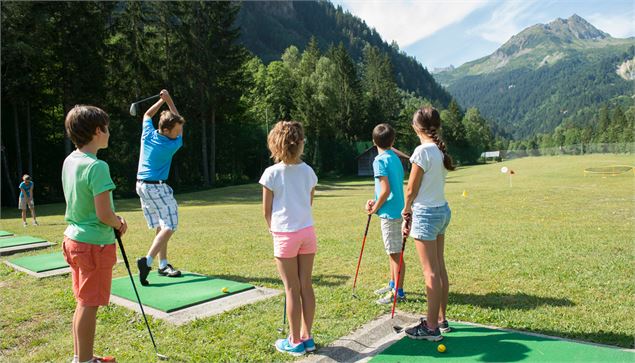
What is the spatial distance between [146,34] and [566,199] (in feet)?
101

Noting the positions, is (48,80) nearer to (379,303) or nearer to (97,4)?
(97,4)

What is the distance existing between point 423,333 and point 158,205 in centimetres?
375

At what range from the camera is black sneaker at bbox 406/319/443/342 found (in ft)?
13.3

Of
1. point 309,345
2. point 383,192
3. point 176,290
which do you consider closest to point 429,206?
point 383,192

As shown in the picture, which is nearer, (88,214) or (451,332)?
(88,214)

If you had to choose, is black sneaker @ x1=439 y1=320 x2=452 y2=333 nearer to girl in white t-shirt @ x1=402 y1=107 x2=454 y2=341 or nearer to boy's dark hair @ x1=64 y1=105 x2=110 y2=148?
girl in white t-shirt @ x1=402 y1=107 x2=454 y2=341

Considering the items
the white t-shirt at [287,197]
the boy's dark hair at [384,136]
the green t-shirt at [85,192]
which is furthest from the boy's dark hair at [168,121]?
the white t-shirt at [287,197]

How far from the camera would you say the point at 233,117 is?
43.9 meters

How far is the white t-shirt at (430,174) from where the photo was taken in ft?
13.1

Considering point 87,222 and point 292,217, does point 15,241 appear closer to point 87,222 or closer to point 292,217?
point 87,222

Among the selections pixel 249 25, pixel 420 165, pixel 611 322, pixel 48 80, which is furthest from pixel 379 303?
pixel 249 25

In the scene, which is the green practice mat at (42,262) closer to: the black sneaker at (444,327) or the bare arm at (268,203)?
the bare arm at (268,203)

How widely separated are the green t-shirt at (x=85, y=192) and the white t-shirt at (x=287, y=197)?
1.21m

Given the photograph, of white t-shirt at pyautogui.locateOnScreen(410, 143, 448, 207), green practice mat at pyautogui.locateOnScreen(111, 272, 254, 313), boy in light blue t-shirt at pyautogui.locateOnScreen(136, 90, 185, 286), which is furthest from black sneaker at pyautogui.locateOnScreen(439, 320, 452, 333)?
boy in light blue t-shirt at pyautogui.locateOnScreen(136, 90, 185, 286)
